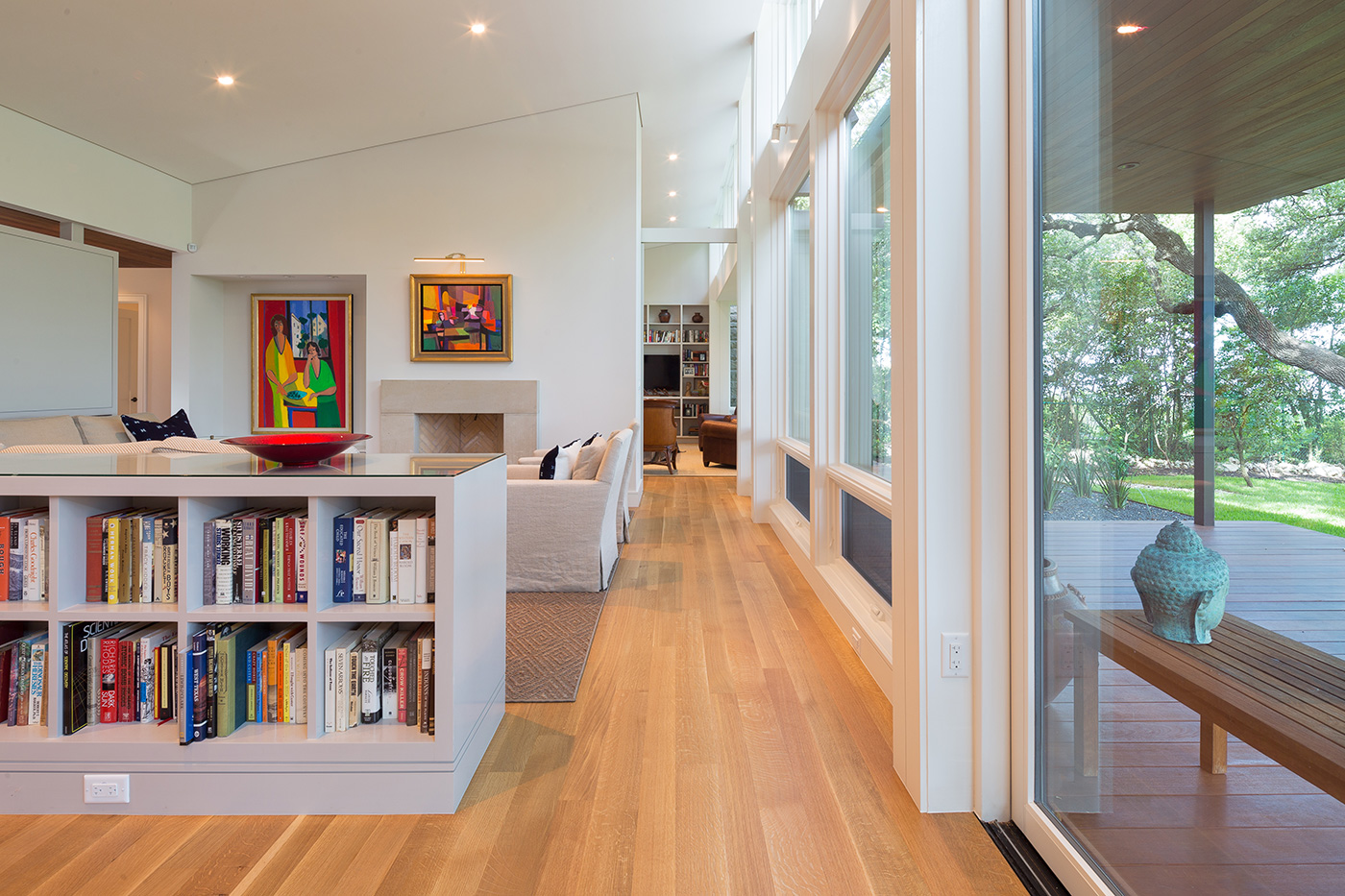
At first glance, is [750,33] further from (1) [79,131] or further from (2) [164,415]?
(2) [164,415]

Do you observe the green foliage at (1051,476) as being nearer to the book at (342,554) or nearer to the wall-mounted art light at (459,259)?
the book at (342,554)

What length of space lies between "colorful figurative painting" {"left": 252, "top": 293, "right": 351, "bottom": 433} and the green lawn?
293 inches

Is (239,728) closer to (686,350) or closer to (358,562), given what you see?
(358,562)

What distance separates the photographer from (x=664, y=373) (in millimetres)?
13859

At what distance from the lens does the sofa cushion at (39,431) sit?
16.1ft

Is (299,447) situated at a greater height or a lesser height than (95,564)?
greater

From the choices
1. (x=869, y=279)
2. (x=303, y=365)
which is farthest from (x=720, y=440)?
(x=869, y=279)

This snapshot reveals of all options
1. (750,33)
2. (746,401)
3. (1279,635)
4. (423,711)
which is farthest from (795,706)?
(750,33)

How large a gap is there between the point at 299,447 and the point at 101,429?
199 inches

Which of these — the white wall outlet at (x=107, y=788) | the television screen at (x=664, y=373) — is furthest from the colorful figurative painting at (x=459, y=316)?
the television screen at (x=664, y=373)

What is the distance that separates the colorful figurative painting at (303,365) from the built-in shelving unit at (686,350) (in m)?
6.90

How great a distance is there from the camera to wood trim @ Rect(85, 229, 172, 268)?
611 centimetres

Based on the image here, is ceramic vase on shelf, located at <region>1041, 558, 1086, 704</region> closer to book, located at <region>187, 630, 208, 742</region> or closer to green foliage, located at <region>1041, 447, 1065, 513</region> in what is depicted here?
green foliage, located at <region>1041, 447, 1065, 513</region>

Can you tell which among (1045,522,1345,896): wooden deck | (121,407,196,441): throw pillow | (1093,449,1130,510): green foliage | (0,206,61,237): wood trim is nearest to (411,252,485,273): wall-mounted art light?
(121,407,196,441): throw pillow
